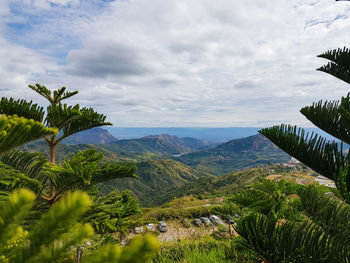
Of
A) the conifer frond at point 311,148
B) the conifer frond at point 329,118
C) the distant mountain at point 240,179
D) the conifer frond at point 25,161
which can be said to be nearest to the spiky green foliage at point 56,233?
the conifer frond at point 25,161

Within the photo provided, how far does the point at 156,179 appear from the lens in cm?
16275

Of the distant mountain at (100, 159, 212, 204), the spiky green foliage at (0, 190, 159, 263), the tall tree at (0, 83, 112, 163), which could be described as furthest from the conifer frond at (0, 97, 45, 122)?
the distant mountain at (100, 159, 212, 204)

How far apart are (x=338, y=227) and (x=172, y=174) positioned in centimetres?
17436

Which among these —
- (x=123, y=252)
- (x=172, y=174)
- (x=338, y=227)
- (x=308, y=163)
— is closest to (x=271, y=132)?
(x=308, y=163)

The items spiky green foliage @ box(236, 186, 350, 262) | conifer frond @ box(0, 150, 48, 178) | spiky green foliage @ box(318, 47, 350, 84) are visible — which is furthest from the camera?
spiky green foliage @ box(318, 47, 350, 84)

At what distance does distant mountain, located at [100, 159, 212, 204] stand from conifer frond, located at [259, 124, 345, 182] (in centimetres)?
13610

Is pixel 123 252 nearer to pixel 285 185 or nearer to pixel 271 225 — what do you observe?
pixel 271 225

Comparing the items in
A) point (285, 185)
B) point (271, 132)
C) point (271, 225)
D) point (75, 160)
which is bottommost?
point (285, 185)

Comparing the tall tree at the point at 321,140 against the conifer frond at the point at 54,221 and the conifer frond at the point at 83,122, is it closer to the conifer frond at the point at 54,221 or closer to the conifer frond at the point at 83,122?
the conifer frond at the point at 83,122

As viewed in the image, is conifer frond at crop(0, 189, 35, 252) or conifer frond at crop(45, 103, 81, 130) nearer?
conifer frond at crop(0, 189, 35, 252)

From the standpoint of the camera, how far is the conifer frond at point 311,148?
243cm

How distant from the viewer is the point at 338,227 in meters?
1.89

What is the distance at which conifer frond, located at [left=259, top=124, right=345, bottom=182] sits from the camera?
2.43 meters

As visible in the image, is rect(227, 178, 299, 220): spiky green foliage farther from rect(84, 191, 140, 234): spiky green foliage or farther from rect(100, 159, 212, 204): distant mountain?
rect(100, 159, 212, 204): distant mountain
